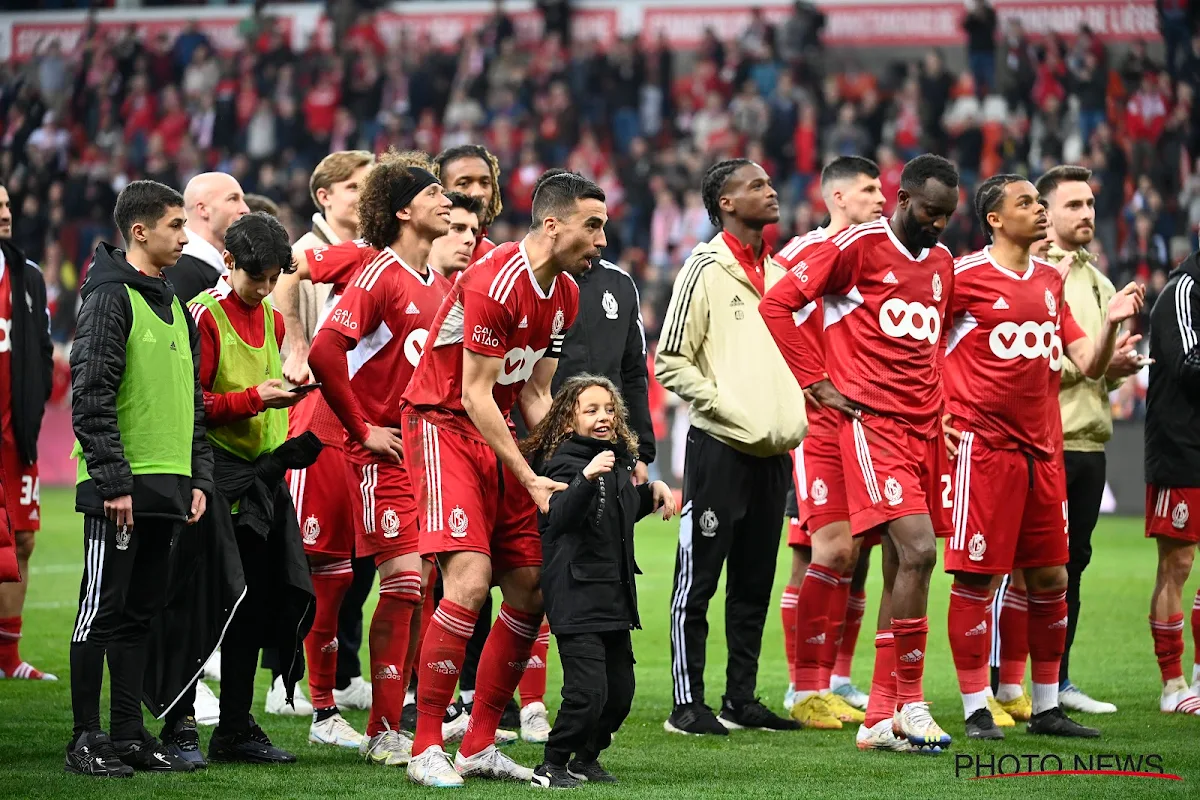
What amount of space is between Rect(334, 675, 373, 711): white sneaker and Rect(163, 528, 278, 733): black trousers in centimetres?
171

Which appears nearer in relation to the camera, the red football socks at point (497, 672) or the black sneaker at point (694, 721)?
the red football socks at point (497, 672)

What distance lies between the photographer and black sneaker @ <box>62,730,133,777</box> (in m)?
6.26

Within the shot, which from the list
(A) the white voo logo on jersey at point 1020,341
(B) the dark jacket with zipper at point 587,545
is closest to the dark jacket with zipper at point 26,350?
(B) the dark jacket with zipper at point 587,545

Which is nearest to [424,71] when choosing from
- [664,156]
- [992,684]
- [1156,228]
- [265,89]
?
[265,89]

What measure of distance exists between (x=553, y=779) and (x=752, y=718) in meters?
2.00

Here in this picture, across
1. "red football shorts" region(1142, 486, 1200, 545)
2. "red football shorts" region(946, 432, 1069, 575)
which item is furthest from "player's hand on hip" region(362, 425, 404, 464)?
"red football shorts" region(1142, 486, 1200, 545)

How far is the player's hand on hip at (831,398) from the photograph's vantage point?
7.30 meters

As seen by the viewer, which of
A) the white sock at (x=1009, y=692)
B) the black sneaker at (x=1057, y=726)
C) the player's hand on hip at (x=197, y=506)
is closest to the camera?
the player's hand on hip at (x=197, y=506)

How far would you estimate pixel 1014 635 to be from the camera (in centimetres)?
810

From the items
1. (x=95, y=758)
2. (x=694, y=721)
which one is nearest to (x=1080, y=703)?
(x=694, y=721)

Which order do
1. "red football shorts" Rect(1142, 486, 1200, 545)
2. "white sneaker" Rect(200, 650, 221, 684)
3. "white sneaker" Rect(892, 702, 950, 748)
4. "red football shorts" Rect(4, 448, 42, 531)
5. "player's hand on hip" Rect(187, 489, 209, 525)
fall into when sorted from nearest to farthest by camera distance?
"player's hand on hip" Rect(187, 489, 209, 525)
"white sneaker" Rect(892, 702, 950, 748)
"red football shorts" Rect(1142, 486, 1200, 545)
"red football shorts" Rect(4, 448, 42, 531)
"white sneaker" Rect(200, 650, 221, 684)

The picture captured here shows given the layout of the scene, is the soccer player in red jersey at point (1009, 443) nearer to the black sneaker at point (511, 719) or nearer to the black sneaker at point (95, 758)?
the black sneaker at point (511, 719)

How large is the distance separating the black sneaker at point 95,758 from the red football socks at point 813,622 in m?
3.32

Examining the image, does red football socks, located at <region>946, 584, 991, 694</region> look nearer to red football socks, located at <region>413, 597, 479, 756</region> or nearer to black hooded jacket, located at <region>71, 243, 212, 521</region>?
red football socks, located at <region>413, 597, 479, 756</region>
